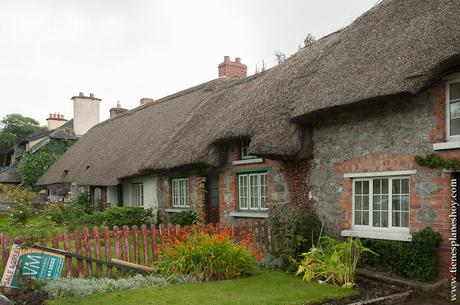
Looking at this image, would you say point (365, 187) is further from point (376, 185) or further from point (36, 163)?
point (36, 163)

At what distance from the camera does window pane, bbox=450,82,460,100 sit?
322 inches

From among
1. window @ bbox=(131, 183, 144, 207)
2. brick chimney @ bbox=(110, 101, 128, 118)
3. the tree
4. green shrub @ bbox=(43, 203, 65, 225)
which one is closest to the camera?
green shrub @ bbox=(43, 203, 65, 225)

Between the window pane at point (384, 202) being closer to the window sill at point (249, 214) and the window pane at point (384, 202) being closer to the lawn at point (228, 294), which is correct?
the lawn at point (228, 294)

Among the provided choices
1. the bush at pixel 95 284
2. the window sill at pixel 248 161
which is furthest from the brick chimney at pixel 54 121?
the bush at pixel 95 284

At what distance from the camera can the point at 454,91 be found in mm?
8227

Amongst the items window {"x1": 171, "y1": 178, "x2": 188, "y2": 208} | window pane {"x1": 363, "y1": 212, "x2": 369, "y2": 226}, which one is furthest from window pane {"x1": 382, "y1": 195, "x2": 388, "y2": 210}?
window {"x1": 171, "y1": 178, "x2": 188, "y2": 208}

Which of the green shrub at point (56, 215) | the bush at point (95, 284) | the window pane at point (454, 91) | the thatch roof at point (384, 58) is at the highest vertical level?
the thatch roof at point (384, 58)

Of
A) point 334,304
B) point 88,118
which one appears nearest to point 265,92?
point 334,304

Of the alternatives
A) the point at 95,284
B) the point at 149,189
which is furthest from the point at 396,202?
the point at 149,189

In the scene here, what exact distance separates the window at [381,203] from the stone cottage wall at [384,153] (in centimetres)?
21

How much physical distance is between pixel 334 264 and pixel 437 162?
2730 millimetres

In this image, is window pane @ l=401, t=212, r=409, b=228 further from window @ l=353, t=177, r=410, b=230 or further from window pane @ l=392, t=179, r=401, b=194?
Answer: window pane @ l=392, t=179, r=401, b=194

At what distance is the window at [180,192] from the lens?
16.0 metres

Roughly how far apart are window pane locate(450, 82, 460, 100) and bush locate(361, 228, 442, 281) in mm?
2539
